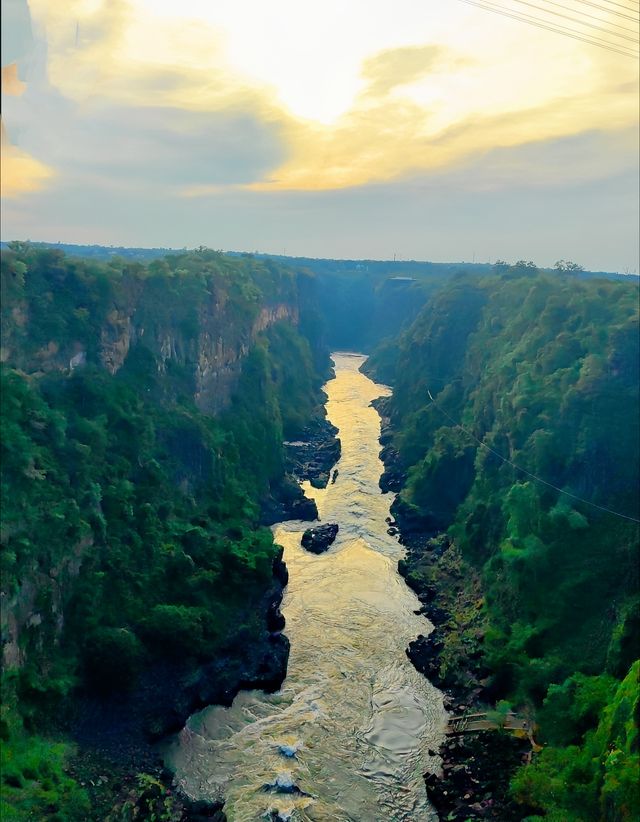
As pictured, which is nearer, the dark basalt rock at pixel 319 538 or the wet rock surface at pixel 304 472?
the dark basalt rock at pixel 319 538

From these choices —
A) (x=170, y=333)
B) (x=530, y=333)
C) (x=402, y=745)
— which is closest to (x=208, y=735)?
(x=402, y=745)

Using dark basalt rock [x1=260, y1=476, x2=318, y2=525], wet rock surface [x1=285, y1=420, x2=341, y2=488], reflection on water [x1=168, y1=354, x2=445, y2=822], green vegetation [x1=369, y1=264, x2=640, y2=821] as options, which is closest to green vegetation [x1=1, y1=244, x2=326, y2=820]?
dark basalt rock [x1=260, y1=476, x2=318, y2=525]

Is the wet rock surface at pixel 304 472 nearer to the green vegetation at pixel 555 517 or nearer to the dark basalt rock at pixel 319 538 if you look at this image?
the dark basalt rock at pixel 319 538

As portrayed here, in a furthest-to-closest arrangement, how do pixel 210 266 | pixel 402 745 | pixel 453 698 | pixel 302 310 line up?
pixel 302 310 → pixel 210 266 → pixel 453 698 → pixel 402 745

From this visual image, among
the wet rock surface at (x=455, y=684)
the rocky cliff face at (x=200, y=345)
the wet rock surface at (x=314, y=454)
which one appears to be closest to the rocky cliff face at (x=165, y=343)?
the rocky cliff face at (x=200, y=345)

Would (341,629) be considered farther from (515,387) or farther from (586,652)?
(515,387)

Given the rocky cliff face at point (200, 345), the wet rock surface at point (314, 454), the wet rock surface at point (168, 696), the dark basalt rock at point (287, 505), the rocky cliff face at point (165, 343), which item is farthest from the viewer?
the wet rock surface at point (314, 454)

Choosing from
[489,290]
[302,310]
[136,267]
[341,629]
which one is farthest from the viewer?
[302,310]

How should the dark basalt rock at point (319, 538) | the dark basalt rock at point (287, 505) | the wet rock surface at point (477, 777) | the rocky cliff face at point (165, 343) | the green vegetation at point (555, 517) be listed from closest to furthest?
the green vegetation at point (555, 517), the wet rock surface at point (477, 777), the rocky cliff face at point (165, 343), the dark basalt rock at point (319, 538), the dark basalt rock at point (287, 505)
